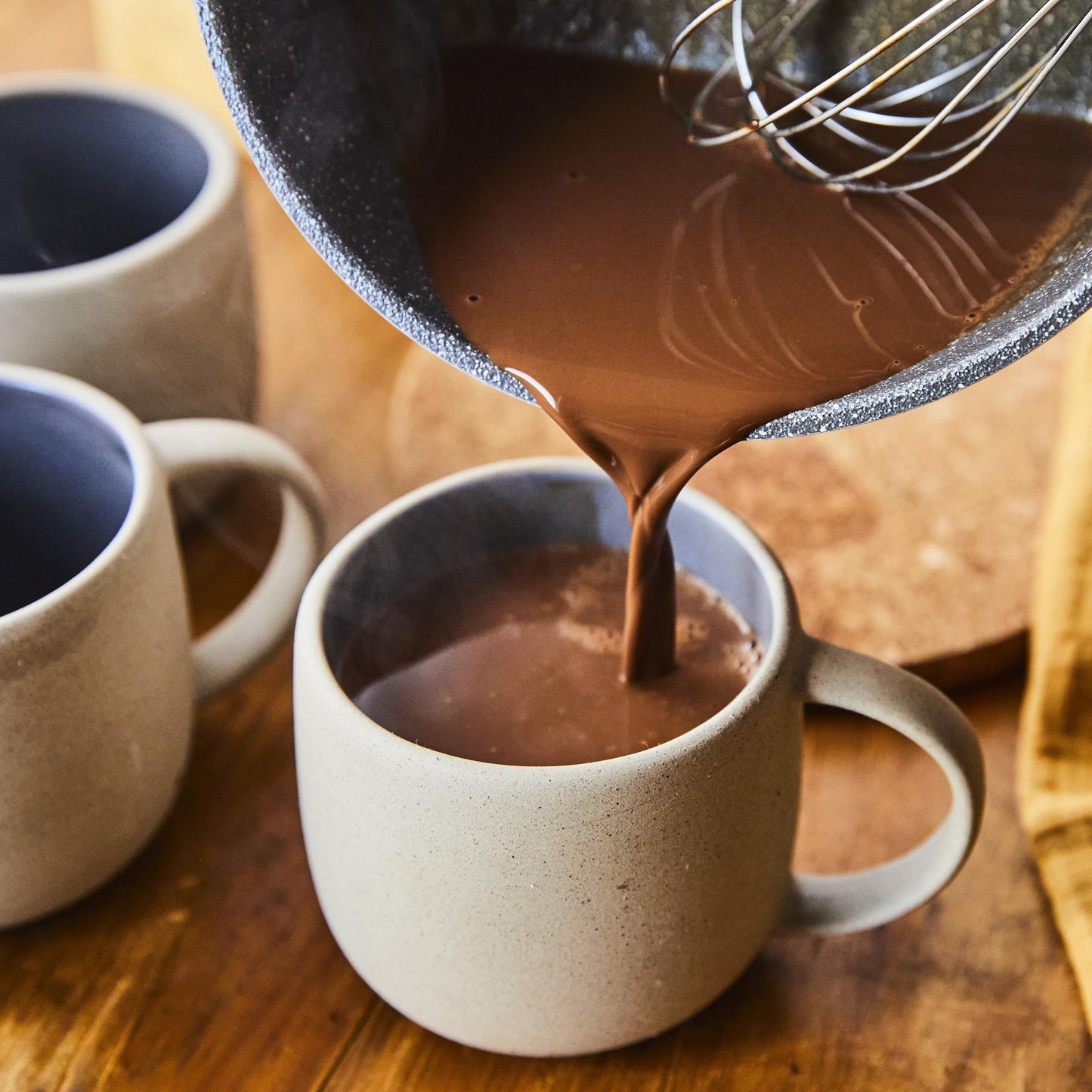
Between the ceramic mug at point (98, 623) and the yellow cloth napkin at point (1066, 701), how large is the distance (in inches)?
9.8

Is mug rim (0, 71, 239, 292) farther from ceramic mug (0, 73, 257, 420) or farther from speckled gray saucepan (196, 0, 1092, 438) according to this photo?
speckled gray saucepan (196, 0, 1092, 438)

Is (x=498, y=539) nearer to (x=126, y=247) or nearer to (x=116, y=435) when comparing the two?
(x=116, y=435)

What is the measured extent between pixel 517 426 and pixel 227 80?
11.7 inches

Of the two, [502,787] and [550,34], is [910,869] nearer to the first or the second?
[502,787]

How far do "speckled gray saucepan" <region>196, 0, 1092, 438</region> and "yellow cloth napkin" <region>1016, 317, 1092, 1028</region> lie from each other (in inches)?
5.6

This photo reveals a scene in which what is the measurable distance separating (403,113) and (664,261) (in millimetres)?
93

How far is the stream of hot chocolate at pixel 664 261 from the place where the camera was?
1.18 ft

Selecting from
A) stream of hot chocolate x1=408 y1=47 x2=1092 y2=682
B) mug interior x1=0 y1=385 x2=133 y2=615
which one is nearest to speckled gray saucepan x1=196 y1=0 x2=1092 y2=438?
stream of hot chocolate x1=408 y1=47 x2=1092 y2=682

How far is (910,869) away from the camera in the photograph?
1.30 ft

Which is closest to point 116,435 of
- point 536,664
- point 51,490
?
point 51,490

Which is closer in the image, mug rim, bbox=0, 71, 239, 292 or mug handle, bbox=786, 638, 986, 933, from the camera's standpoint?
mug handle, bbox=786, 638, 986, 933

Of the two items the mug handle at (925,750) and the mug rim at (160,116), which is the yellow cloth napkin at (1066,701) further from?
the mug rim at (160,116)

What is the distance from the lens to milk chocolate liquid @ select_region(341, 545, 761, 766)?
0.38 meters

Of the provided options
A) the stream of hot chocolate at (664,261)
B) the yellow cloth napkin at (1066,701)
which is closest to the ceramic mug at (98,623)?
the stream of hot chocolate at (664,261)
